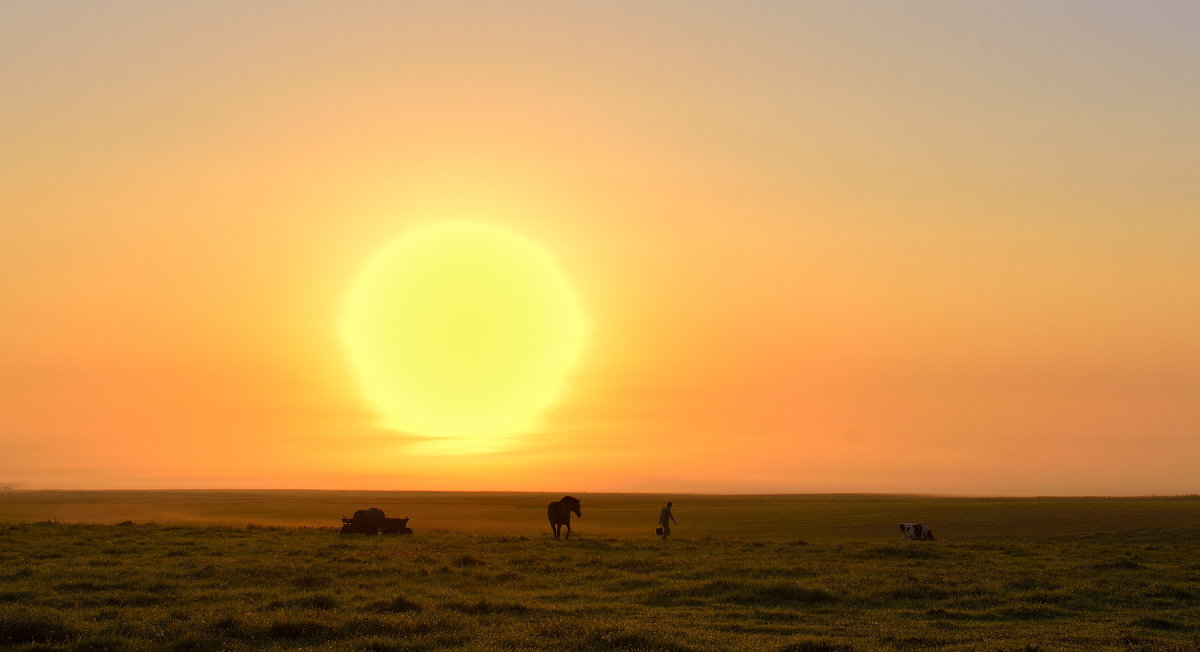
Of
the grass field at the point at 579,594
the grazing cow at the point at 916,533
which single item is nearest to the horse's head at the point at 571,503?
the grass field at the point at 579,594

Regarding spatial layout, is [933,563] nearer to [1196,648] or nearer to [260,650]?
[1196,648]

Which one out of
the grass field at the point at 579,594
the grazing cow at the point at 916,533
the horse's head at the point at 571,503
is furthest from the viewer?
the horse's head at the point at 571,503

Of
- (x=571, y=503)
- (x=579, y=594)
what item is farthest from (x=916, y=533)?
(x=579, y=594)

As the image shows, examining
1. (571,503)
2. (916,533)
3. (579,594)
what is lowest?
(579,594)

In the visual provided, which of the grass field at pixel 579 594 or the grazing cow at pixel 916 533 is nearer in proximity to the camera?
the grass field at pixel 579 594

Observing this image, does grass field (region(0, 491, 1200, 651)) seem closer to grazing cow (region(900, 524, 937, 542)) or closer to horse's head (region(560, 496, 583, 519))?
grazing cow (region(900, 524, 937, 542))

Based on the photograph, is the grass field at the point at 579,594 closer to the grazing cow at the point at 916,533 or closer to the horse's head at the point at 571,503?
the grazing cow at the point at 916,533

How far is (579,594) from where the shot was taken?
22.4m

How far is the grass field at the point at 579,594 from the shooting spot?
16203mm

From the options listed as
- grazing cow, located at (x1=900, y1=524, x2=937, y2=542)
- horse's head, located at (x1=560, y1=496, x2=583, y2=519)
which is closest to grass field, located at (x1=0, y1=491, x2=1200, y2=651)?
grazing cow, located at (x1=900, y1=524, x2=937, y2=542)

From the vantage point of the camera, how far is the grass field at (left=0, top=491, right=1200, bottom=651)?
16.2m

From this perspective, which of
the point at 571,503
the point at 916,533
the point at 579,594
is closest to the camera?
the point at 579,594

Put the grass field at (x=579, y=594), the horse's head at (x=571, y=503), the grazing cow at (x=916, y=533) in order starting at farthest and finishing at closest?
the horse's head at (x=571, y=503)
the grazing cow at (x=916, y=533)
the grass field at (x=579, y=594)

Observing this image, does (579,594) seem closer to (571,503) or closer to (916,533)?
(571,503)
